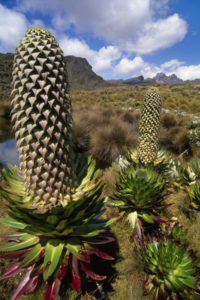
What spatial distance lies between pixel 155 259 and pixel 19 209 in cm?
176

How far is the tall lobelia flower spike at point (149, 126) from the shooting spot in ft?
11.2

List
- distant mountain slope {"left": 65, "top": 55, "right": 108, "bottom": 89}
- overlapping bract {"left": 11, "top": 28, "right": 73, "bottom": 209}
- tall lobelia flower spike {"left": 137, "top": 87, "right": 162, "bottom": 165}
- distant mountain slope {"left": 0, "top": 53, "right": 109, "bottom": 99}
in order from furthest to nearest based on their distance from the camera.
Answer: distant mountain slope {"left": 65, "top": 55, "right": 108, "bottom": 89} < distant mountain slope {"left": 0, "top": 53, "right": 109, "bottom": 99} < tall lobelia flower spike {"left": 137, "top": 87, "right": 162, "bottom": 165} < overlapping bract {"left": 11, "top": 28, "right": 73, "bottom": 209}

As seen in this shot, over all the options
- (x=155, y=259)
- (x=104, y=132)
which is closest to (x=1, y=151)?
(x=104, y=132)

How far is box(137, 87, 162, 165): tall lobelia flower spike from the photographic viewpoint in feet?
11.2

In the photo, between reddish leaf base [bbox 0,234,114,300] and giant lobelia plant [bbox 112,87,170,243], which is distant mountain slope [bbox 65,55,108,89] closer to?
giant lobelia plant [bbox 112,87,170,243]

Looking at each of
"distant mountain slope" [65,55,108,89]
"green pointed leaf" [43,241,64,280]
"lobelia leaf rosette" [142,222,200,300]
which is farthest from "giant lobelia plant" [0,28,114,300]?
"distant mountain slope" [65,55,108,89]

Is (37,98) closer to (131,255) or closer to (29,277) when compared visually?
(29,277)

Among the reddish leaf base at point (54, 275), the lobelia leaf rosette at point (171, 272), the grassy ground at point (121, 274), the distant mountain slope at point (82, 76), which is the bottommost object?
the grassy ground at point (121, 274)

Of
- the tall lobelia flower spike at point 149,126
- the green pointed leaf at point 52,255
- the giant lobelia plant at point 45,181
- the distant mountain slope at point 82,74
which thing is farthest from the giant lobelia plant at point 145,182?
the distant mountain slope at point 82,74

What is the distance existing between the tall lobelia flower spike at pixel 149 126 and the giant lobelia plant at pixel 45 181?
2004 millimetres

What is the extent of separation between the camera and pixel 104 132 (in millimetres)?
8125

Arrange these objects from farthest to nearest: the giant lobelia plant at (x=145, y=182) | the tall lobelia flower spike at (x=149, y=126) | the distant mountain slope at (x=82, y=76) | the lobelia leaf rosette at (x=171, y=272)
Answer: the distant mountain slope at (x=82, y=76) → the tall lobelia flower spike at (x=149, y=126) → the giant lobelia plant at (x=145, y=182) → the lobelia leaf rosette at (x=171, y=272)

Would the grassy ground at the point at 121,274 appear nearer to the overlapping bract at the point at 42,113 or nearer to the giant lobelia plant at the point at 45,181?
the giant lobelia plant at the point at 45,181

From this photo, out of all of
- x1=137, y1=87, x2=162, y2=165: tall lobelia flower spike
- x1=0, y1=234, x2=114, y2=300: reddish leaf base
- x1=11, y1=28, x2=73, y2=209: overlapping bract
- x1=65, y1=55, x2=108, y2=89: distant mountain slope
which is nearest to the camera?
x1=11, y1=28, x2=73, y2=209: overlapping bract
